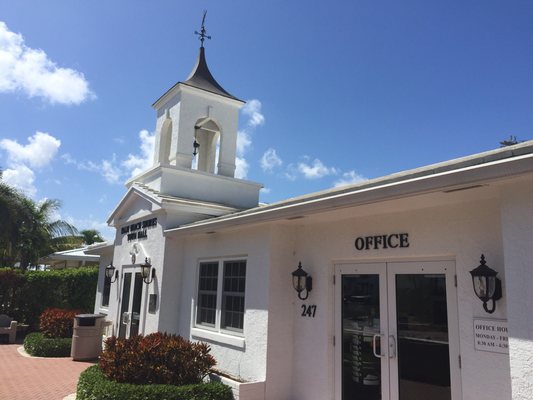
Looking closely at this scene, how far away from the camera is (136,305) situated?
1218 centimetres

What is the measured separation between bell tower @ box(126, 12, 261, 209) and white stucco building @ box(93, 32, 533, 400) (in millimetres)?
1184

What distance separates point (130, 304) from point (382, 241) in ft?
27.4

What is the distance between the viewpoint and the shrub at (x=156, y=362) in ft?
24.3

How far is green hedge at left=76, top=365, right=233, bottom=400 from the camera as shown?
6.92 meters

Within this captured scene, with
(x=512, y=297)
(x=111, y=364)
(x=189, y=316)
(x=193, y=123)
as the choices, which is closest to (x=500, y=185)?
(x=512, y=297)

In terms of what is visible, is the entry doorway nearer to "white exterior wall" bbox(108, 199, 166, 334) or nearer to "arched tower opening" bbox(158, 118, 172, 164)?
"white exterior wall" bbox(108, 199, 166, 334)

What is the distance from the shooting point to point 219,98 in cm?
1391

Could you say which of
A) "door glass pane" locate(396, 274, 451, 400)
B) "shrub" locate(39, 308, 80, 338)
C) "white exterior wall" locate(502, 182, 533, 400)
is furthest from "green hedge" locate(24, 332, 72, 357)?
"white exterior wall" locate(502, 182, 533, 400)

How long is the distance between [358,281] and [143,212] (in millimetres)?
7317

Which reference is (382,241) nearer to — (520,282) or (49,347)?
(520,282)

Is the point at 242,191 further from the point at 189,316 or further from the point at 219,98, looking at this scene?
the point at 189,316

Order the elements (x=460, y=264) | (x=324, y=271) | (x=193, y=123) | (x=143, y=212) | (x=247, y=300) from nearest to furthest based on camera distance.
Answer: (x=460, y=264) → (x=324, y=271) → (x=247, y=300) → (x=143, y=212) → (x=193, y=123)

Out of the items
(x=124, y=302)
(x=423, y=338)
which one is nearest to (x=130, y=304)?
(x=124, y=302)

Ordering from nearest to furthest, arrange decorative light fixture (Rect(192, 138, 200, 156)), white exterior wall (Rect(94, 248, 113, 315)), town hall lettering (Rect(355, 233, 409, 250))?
town hall lettering (Rect(355, 233, 409, 250)) → decorative light fixture (Rect(192, 138, 200, 156)) → white exterior wall (Rect(94, 248, 113, 315))
